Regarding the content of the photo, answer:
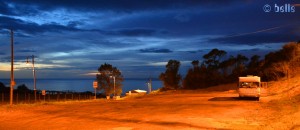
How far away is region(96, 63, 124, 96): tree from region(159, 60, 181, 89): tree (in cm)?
1132

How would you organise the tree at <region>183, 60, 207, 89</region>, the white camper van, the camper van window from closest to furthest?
the white camper van, the camper van window, the tree at <region>183, 60, 207, 89</region>

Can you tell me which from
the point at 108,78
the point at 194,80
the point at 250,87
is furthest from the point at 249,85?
the point at 108,78

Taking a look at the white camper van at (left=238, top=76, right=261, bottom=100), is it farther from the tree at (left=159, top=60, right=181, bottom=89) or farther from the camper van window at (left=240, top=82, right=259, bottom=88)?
the tree at (left=159, top=60, right=181, bottom=89)

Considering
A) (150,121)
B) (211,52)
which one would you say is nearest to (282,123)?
(150,121)

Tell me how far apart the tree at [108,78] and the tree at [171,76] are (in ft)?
37.1

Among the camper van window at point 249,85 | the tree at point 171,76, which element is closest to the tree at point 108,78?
the tree at point 171,76

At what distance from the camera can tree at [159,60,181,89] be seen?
8788 cm

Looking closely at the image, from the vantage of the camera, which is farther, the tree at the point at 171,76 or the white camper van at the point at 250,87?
the tree at the point at 171,76

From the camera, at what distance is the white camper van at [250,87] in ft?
116

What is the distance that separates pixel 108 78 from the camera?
308ft

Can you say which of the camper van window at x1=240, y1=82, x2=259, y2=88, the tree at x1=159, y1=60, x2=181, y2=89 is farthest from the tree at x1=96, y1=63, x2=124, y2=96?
the camper van window at x1=240, y1=82, x2=259, y2=88

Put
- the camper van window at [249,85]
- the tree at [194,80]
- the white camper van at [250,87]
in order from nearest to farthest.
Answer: the white camper van at [250,87], the camper van window at [249,85], the tree at [194,80]

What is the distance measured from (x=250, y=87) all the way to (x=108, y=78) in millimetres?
61056

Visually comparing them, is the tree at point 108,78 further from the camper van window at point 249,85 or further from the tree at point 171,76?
the camper van window at point 249,85
